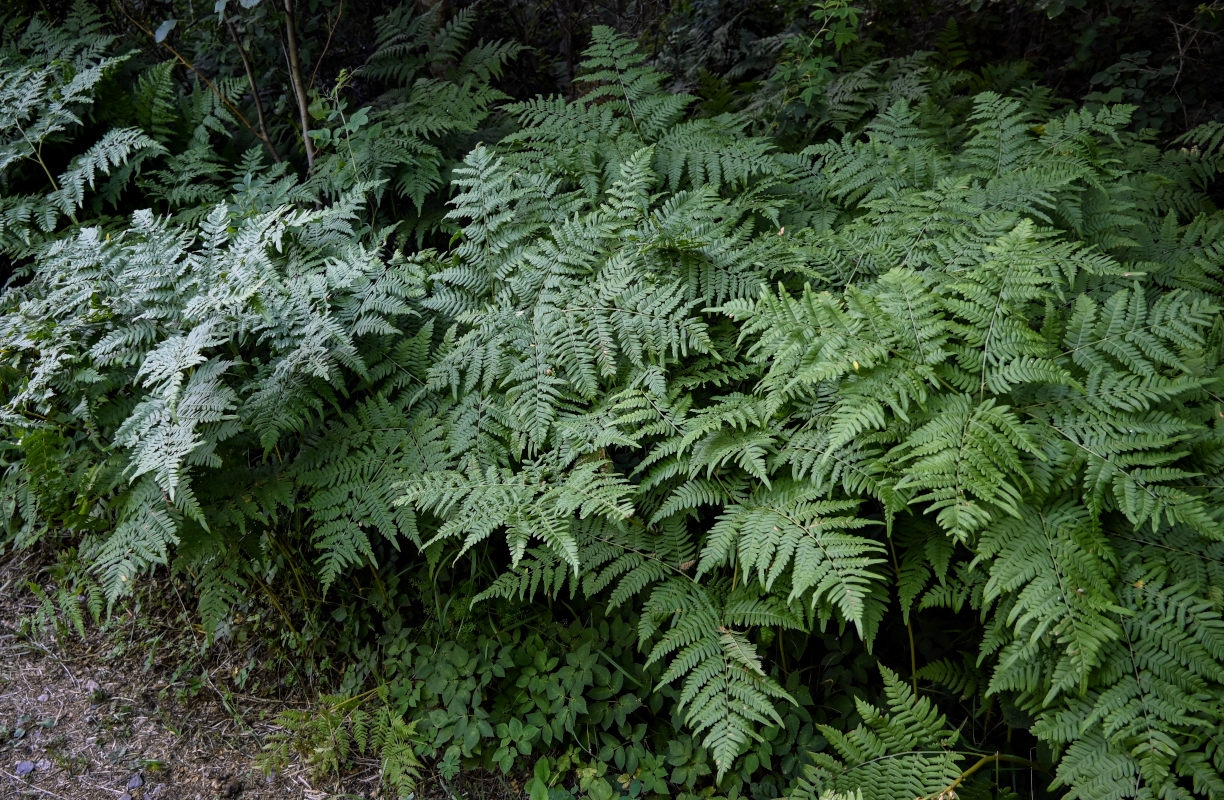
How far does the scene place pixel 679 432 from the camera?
218 centimetres

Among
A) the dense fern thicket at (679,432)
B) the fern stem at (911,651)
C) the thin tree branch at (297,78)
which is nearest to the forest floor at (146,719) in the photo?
the dense fern thicket at (679,432)

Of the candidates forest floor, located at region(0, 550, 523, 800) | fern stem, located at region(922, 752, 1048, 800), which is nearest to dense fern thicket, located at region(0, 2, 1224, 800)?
fern stem, located at region(922, 752, 1048, 800)

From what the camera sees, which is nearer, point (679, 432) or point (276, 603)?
point (679, 432)

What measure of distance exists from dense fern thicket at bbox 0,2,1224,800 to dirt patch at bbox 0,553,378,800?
0.20 metres

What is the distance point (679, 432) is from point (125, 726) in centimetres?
240

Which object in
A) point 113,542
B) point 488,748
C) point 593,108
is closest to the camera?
point 113,542

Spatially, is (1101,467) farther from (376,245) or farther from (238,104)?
(238,104)

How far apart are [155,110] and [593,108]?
2018 mm

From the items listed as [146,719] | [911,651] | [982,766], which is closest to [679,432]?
[911,651]

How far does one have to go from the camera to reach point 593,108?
10.1 ft

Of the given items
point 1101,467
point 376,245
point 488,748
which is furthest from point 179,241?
point 1101,467

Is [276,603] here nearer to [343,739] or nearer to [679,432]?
[343,739]

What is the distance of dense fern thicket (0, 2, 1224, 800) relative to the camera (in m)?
1.85

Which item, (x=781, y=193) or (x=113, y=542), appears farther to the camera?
(x=781, y=193)
